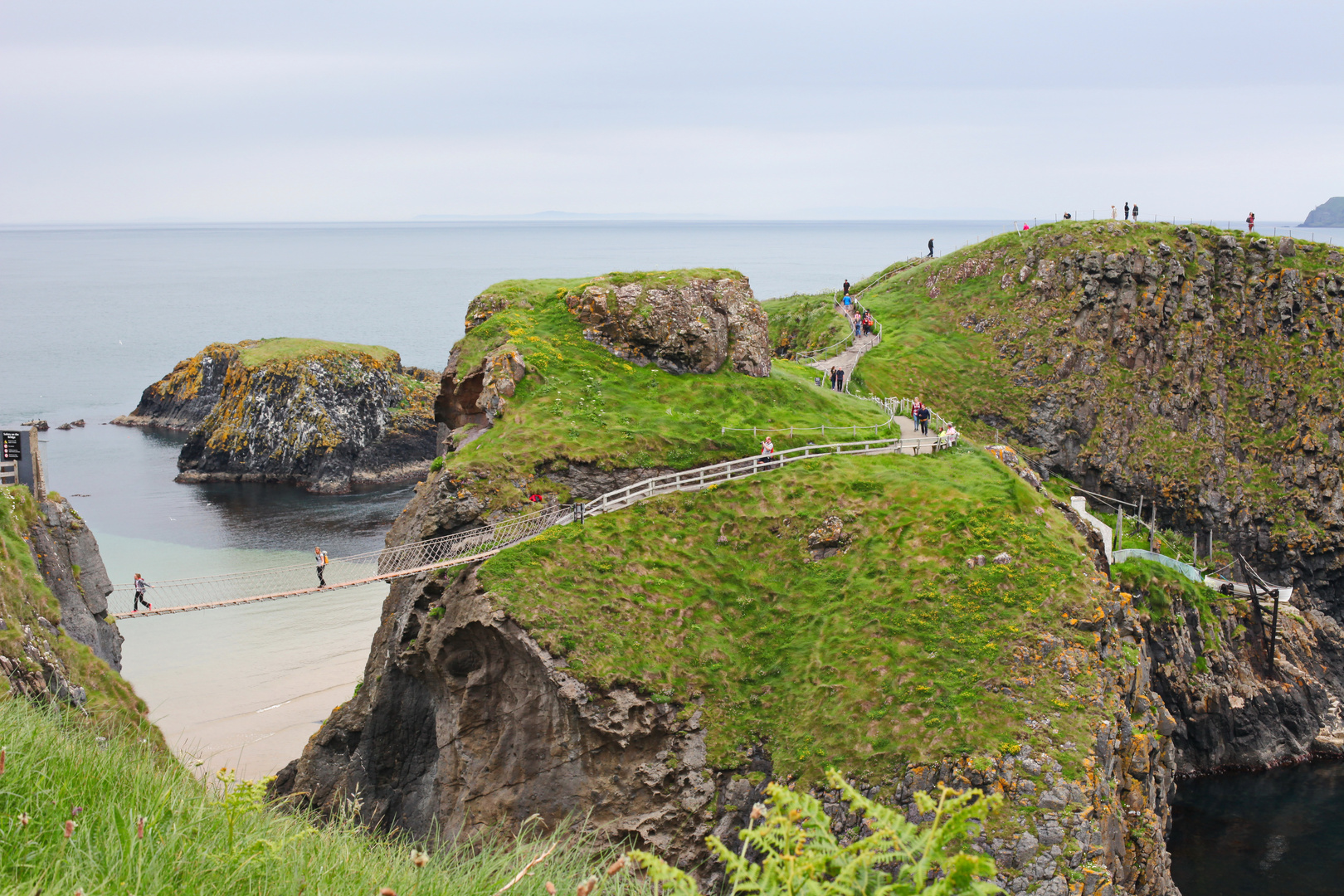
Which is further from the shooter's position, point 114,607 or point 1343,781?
point 1343,781

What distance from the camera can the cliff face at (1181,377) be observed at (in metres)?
60.4

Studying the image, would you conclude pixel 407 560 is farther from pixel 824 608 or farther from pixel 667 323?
pixel 667 323

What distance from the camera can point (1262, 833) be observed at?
41375 millimetres

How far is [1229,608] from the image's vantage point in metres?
50.0

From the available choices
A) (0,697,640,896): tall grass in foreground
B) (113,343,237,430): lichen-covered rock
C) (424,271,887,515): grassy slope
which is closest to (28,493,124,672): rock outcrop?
(424,271,887,515): grassy slope

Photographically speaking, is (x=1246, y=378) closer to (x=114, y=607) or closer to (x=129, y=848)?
(x=114, y=607)

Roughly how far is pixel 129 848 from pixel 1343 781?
53.3 m

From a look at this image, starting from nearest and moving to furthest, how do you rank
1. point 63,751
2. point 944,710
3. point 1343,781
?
point 63,751
point 944,710
point 1343,781

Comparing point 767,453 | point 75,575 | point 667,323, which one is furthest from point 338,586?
point 667,323

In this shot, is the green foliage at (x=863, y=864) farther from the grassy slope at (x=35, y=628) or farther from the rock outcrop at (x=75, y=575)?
the rock outcrop at (x=75, y=575)

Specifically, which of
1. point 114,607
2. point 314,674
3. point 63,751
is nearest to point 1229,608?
point 314,674

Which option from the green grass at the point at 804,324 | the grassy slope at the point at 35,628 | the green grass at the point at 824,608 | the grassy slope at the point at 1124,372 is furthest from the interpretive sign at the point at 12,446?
the green grass at the point at 804,324

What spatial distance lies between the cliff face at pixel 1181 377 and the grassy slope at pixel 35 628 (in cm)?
4660

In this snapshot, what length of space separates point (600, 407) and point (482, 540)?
10.0 m
